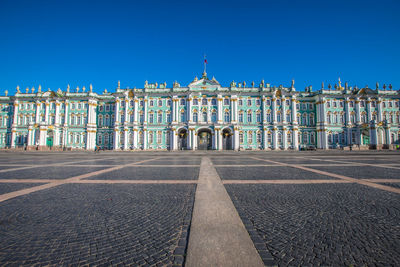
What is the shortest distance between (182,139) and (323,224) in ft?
109

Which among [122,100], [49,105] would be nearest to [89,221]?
[122,100]

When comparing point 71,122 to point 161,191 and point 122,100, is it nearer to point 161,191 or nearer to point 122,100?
point 122,100

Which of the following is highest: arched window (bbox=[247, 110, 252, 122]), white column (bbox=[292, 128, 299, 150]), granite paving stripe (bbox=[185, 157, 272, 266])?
arched window (bbox=[247, 110, 252, 122])

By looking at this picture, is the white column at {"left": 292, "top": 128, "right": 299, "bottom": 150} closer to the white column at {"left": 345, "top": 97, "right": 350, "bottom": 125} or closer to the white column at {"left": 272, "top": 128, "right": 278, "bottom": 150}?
the white column at {"left": 272, "top": 128, "right": 278, "bottom": 150}

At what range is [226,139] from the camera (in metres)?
34.9

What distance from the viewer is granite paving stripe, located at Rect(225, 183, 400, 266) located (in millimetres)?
1579

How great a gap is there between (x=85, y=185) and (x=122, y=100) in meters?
34.6

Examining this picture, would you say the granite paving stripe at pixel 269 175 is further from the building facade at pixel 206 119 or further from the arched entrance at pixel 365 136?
the arched entrance at pixel 365 136

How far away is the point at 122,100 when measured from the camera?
1398 inches

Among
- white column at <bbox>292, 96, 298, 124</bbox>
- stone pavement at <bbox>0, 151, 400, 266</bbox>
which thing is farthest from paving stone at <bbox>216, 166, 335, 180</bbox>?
white column at <bbox>292, 96, 298, 124</bbox>

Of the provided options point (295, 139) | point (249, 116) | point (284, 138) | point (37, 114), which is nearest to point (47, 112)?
point (37, 114)

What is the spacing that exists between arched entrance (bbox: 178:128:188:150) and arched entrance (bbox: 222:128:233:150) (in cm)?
748

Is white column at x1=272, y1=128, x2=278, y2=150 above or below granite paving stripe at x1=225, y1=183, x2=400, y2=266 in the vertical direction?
above

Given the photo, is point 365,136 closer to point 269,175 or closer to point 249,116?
point 249,116
